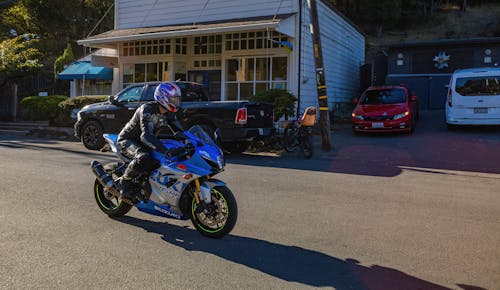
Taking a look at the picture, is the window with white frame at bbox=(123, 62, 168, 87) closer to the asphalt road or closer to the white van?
the asphalt road

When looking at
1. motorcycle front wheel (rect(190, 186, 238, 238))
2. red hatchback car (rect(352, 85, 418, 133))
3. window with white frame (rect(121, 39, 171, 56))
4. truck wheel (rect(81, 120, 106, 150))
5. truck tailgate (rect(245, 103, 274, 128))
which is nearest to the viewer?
motorcycle front wheel (rect(190, 186, 238, 238))

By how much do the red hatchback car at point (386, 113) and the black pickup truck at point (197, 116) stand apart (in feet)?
14.3

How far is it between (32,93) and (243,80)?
15764 millimetres

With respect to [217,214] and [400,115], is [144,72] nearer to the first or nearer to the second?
[400,115]

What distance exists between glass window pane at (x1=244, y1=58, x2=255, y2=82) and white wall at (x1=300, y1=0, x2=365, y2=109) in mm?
2102

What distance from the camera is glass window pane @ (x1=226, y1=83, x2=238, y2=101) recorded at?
18.4m

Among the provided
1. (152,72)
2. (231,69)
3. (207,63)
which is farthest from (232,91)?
(152,72)

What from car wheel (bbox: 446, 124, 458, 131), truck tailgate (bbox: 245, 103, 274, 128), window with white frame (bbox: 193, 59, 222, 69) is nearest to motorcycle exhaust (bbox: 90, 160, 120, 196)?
truck tailgate (bbox: 245, 103, 274, 128)

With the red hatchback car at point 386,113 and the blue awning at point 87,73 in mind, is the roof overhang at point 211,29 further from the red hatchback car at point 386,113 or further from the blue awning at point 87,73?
the red hatchback car at point 386,113

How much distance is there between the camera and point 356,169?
32.9ft

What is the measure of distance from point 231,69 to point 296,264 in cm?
1486

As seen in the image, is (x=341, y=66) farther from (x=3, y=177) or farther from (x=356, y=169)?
(x=3, y=177)

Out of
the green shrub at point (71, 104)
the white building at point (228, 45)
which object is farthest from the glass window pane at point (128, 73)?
the green shrub at point (71, 104)

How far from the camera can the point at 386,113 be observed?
48.4 ft
